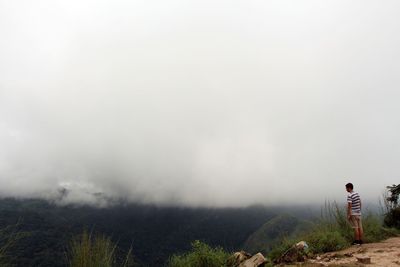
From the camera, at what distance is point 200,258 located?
484 inches

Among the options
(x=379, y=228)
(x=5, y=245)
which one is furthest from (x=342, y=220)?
(x=5, y=245)

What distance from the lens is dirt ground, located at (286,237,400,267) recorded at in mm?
9750

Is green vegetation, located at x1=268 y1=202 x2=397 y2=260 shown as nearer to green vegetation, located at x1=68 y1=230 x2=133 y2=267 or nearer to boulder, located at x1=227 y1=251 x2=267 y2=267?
boulder, located at x1=227 y1=251 x2=267 y2=267

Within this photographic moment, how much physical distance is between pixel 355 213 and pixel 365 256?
3.09m

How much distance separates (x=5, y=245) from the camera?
700 centimetres

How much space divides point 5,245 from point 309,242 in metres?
10.1

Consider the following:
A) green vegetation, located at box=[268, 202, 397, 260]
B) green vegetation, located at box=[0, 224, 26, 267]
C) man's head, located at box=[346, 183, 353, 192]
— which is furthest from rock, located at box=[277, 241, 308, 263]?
green vegetation, located at box=[0, 224, 26, 267]

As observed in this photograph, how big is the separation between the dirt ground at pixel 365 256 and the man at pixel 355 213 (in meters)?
0.52

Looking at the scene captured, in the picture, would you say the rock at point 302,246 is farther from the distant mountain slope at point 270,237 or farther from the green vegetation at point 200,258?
the green vegetation at point 200,258

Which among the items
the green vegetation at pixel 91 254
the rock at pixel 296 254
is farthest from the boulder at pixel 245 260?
the green vegetation at pixel 91 254

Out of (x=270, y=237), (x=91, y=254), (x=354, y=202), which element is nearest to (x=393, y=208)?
(x=354, y=202)

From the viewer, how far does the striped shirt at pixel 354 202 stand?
535 inches

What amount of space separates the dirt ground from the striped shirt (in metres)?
1.24

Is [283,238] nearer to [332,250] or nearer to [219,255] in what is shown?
[332,250]
